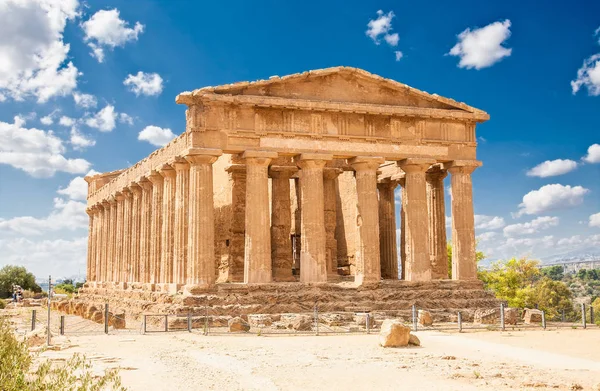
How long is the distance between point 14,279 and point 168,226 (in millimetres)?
41639

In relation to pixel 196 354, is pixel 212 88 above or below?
above

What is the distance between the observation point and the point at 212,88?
26.6 meters

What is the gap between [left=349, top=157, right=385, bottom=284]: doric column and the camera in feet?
92.5

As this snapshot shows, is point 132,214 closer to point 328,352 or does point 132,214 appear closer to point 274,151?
point 274,151

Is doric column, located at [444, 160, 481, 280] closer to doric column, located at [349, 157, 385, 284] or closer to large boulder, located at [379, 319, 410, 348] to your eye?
doric column, located at [349, 157, 385, 284]

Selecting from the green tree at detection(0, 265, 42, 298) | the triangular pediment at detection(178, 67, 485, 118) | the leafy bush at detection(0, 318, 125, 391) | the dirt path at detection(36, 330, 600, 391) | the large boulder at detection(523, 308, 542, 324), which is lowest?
the dirt path at detection(36, 330, 600, 391)

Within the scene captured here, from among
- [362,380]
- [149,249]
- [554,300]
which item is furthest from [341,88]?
[554,300]

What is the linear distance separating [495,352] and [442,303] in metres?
10.6

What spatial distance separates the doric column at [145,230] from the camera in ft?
113

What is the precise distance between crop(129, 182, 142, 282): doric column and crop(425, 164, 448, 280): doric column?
51.2 feet

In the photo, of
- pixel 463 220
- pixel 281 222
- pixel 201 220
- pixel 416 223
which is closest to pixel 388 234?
pixel 463 220

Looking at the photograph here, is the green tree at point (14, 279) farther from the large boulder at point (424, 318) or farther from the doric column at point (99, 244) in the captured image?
the large boulder at point (424, 318)

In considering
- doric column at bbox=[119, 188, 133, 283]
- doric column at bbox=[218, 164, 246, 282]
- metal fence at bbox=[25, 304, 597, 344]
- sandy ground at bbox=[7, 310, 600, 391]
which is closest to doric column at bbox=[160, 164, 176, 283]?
doric column at bbox=[218, 164, 246, 282]

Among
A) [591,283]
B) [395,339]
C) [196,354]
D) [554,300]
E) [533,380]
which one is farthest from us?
[591,283]
